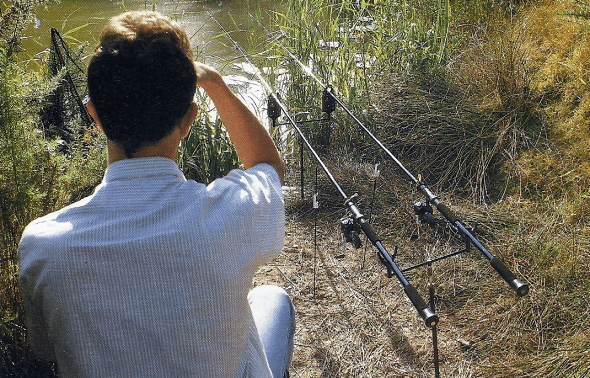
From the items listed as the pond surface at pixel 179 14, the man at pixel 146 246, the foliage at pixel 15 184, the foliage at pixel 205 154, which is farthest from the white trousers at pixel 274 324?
the pond surface at pixel 179 14

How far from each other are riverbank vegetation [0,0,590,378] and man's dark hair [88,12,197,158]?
0.47 m

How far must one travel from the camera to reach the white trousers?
127cm

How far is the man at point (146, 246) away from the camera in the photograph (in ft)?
2.60

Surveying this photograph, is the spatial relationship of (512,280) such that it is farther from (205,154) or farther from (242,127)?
(205,154)

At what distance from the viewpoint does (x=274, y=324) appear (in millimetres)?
1302

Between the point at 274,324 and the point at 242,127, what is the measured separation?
476mm

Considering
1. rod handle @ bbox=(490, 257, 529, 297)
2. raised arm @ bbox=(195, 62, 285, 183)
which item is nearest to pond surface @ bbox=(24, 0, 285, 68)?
raised arm @ bbox=(195, 62, 285, 183)

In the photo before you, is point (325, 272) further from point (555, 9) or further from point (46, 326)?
point (555, 9)

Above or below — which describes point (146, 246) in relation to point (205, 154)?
above

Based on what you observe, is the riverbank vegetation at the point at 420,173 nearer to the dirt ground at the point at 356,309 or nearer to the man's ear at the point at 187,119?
the dirt ground at the point at 356,309

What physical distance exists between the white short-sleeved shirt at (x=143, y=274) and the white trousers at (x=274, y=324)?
37 cm

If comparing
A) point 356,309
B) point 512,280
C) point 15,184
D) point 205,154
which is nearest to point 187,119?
point 15,184

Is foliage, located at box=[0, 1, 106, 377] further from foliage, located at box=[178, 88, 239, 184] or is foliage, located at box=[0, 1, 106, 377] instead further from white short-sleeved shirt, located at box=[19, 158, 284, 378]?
foliage, located at box=[178, 88, 239, 184]

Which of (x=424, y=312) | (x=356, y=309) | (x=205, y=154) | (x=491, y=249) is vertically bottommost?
(x=356, y=309)
